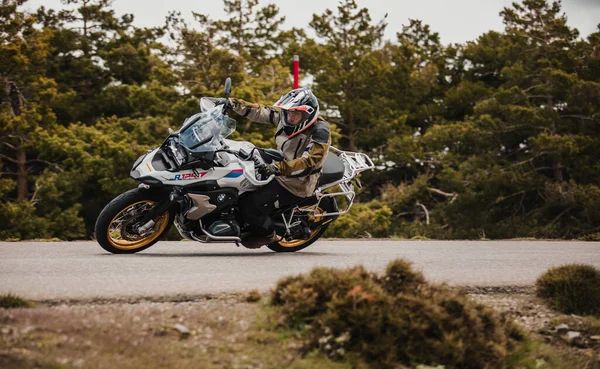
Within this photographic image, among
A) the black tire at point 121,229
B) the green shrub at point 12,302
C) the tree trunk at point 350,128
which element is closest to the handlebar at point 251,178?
the black tire at point 121,229

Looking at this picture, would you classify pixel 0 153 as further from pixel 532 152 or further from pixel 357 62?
pixel 532 152

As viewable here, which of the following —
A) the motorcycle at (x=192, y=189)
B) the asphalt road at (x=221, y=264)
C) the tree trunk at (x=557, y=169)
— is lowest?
the asphalt road at (x=221, y=264)

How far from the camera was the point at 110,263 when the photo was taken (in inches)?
360

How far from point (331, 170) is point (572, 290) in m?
4.02

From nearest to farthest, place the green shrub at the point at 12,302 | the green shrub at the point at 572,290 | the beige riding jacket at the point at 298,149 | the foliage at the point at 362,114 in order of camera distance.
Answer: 1. the green shrub at the point at 12,302
2. the green shrub at the point at 572,290
3. the beige riding jacket at the point at 298,149
4. the foliage at the point at 362,114

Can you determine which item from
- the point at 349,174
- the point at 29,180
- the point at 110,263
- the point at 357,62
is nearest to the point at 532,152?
the point at 357,62

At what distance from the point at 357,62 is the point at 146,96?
13.4 m

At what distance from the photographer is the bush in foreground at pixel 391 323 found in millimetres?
5988

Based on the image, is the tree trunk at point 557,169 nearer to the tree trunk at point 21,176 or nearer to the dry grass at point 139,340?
the tree trunk at point 21,176

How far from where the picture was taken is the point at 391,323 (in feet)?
19.9

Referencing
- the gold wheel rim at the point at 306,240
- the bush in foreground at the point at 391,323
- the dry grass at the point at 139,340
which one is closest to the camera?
the dry grass at the point at 139,340

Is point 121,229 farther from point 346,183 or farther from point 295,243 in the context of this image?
point 346,183

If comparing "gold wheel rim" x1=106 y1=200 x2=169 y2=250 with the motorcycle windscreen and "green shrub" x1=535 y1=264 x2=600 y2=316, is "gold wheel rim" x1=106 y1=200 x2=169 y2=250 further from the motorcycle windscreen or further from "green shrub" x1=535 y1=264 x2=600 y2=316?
"green shrub" x1=535 y1=264 x2=600 y2=316

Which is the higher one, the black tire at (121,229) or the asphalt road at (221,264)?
the black tire at (121,229)
